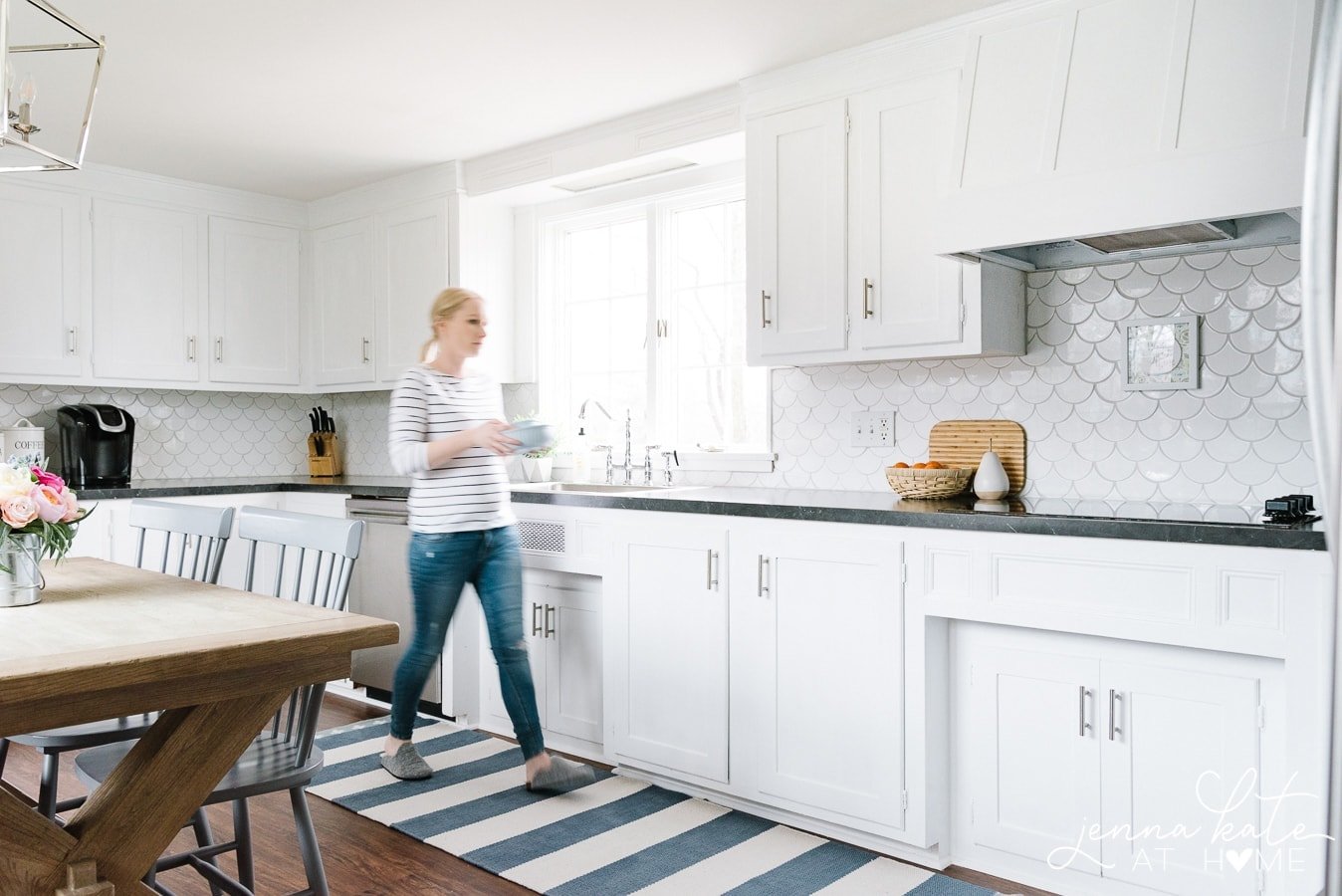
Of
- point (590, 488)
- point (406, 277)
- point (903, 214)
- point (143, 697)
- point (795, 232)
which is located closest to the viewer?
point (143, 697)

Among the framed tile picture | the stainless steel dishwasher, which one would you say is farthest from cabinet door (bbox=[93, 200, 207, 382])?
the framed tile picture

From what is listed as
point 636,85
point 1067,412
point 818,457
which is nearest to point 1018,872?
point 1067,412

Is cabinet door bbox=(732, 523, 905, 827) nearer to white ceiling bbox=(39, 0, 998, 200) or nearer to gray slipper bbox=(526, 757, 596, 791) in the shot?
gray slipper bbox=(526, 757, 596, 791)

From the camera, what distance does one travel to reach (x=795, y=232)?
3355 mm

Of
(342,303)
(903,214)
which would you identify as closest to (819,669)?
(903,214)

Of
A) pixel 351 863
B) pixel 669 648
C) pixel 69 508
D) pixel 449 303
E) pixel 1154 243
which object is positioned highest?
pixel 1154 243

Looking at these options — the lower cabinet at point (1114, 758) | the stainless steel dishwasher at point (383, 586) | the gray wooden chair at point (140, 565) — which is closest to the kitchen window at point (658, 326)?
the stainless steel dishwasher at point (383, 586)

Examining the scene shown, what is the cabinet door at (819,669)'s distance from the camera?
2680 millimetres

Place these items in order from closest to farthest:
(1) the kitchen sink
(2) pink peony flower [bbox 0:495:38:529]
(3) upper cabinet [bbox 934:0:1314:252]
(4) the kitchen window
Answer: (2) pink peony flower [bbox 0:495:38:529]
(3) upper cabinet [bbox 934:0:1314:252]
(1) the kitchen sink
(4) the kitchen window

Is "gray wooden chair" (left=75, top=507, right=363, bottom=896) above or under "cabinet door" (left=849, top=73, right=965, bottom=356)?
under

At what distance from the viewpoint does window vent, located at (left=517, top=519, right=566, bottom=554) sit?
3.50m

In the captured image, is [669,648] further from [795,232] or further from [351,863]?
[795,232]

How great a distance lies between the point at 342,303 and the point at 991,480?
3.40 meters

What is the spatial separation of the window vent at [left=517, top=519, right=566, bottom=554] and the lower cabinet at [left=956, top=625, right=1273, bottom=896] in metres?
1.40
